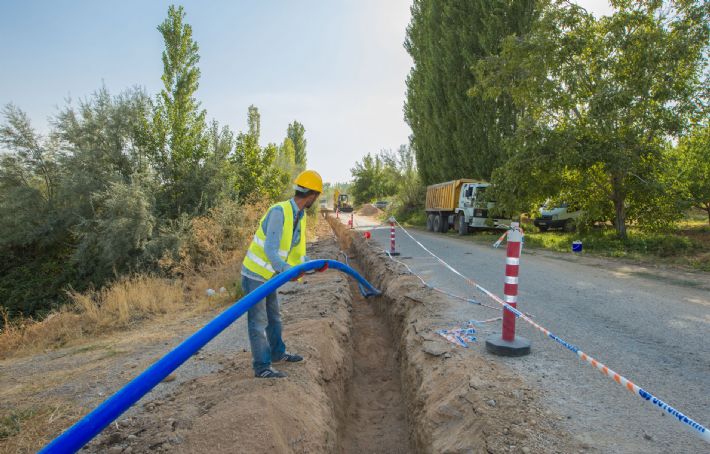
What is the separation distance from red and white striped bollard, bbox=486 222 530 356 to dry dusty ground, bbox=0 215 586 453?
27 centimetres

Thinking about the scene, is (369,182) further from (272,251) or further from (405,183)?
(272,251)

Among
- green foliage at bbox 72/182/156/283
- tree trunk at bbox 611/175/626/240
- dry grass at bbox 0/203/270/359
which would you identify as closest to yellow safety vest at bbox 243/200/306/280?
dry grass at bbox 0/203/270/359

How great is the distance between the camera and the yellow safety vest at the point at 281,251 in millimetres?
3920

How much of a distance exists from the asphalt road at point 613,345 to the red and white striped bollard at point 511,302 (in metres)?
0.13

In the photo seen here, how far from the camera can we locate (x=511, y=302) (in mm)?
4336

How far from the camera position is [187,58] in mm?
17969

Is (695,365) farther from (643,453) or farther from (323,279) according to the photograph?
(323,279)

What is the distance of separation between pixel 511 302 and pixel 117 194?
15.5m

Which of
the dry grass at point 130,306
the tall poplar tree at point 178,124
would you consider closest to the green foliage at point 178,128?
the tall poplar tree at point 178,124

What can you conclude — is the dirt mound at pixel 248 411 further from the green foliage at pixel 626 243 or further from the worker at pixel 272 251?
the green foliage at pixel 626 243

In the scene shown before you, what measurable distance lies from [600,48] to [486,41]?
27.6 ft

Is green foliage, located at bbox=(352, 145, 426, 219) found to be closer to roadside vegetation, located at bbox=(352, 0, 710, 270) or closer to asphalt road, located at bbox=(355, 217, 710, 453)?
roadside vegetation, located at bbox=(352, 0, 710, 270)

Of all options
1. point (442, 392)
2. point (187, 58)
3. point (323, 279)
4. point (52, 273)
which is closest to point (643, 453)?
point (442, 392)

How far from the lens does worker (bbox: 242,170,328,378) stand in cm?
388
